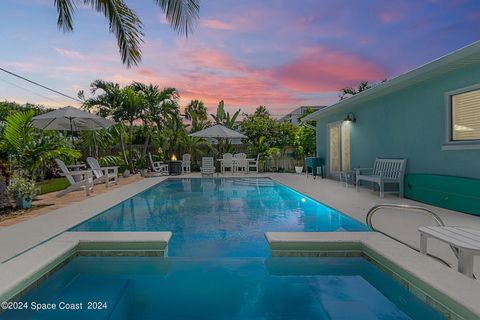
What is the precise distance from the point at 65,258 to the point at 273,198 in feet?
21.5

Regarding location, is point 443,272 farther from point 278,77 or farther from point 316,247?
point 278,77

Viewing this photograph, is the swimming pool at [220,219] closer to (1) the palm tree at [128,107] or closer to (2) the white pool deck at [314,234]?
(2) the white pool deck at [314,234]

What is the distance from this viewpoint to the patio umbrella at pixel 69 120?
1024 centimetres

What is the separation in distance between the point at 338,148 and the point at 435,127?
21.2 ft

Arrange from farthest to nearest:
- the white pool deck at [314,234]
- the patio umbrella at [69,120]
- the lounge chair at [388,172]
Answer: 1. the patio umbrella at [69,120]
2. the lounge chair at [388,172]
3. the white pool deck at [314,234]

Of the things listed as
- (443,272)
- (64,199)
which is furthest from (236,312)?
(64,199)


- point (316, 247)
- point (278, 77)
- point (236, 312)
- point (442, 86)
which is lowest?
point (236, 312)

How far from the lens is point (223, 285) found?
3.84 metres

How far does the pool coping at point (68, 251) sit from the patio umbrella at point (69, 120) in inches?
265

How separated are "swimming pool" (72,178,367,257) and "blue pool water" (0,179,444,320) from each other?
0.12 ft

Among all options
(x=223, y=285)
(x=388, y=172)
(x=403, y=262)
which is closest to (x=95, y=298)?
(x=223, y=285)

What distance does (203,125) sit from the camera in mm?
20656

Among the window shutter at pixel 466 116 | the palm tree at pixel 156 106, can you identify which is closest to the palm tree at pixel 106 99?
the palm tree at pixel 156 106

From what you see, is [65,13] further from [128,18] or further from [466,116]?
[466,116]
